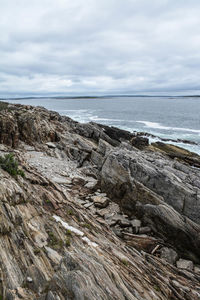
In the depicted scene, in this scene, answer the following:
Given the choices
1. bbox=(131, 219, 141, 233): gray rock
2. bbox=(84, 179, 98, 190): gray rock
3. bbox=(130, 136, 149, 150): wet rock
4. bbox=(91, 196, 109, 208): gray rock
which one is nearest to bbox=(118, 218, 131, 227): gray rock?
bbox=(131, 219, 141, 233): gray rock

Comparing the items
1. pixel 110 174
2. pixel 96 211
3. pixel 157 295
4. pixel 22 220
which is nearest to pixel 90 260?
pixel 157 295

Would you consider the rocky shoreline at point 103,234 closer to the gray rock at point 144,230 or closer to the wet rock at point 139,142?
the gray rock at point 144,230

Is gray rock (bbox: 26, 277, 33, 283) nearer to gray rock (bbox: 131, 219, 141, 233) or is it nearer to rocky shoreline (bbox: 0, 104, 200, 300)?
rocky shoreline (bbox: 0, 104, 200, 300)

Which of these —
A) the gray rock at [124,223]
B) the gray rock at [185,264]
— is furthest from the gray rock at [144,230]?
the gray rock at [185,264]

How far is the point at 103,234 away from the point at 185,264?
16.9 ft

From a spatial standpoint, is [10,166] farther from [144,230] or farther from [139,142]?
[139,142]

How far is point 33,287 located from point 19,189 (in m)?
5.38

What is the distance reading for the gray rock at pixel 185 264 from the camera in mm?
10367

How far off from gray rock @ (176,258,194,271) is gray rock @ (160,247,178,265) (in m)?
0.26

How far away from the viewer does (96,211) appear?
13875 mm

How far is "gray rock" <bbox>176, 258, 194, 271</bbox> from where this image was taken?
10367 mm

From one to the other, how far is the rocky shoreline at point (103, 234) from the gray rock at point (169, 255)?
58 millimetres

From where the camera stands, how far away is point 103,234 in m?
10.2

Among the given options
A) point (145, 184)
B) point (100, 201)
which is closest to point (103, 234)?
point (100, 201)
